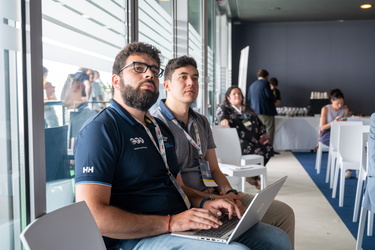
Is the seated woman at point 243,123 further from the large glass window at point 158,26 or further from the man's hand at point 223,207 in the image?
the man's hand at point 223,207

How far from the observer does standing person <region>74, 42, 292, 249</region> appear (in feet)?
5.06

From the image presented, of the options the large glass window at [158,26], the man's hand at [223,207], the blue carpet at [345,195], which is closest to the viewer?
the man's hand at [223,207]

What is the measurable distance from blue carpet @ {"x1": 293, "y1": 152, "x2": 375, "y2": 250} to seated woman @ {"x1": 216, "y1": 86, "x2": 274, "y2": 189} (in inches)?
35.3

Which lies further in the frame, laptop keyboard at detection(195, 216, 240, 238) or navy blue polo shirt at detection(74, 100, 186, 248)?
laptop keyboard at detection(195, 216, 240, 238)

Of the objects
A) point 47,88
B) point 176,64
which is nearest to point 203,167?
point 176,64

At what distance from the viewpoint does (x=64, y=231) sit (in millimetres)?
1172

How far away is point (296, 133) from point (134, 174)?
760 cm

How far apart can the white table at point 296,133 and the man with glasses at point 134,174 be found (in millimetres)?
7133

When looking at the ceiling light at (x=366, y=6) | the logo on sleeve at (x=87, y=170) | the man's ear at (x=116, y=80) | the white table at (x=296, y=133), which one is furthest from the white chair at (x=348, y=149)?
the ceiling light at (x=366, y=6)

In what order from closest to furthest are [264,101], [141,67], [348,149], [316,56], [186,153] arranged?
1. [141,67]
2. [186,153]
3. [348,149]
4. [264,101]
5. [316,56]

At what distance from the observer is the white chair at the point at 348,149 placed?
4.50m

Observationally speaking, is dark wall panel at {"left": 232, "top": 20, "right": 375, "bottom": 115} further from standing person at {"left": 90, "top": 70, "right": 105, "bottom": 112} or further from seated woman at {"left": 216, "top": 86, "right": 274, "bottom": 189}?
standing person at {"left": 90, "top": 70, "right": 105, "bottom": 112}

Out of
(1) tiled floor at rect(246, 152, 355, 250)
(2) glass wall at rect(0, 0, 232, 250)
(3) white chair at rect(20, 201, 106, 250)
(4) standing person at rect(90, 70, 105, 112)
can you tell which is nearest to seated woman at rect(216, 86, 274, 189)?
(1) tiled floor at rect(246, 152, 355, 250)

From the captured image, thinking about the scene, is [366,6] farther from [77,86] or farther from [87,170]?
[87,170]
